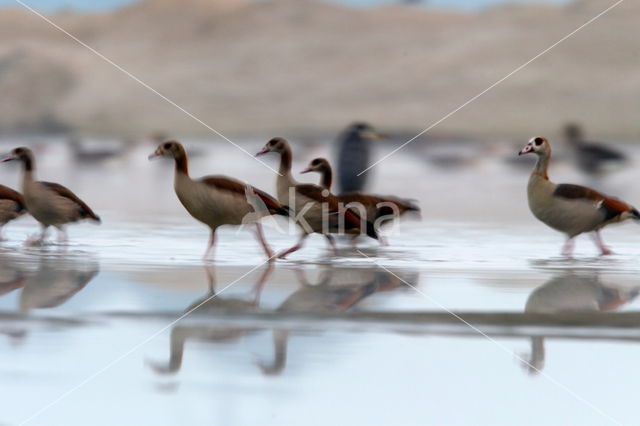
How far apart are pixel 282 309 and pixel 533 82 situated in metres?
34.2

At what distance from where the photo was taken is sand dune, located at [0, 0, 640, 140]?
122 ft

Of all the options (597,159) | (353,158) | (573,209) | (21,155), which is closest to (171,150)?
(21,155)

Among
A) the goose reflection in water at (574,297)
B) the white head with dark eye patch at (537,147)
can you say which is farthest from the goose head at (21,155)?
the goose reflection in water at (574,297)

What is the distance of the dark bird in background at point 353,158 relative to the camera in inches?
543

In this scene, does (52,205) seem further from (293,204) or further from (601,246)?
(601,246)

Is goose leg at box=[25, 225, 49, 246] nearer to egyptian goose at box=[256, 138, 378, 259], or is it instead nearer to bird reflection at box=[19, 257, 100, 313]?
bird reflection at box=[19, 257, 100, 313]

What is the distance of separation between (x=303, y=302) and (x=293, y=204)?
2607 mm

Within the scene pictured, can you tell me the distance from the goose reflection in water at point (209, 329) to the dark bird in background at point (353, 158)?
18.7 ft

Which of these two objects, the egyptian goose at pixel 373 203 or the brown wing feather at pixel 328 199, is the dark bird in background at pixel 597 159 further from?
→ the brown wing feather at pixel 328 199

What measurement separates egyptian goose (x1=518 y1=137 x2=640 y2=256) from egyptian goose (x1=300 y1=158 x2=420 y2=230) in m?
1.21

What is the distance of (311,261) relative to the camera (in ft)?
31.4

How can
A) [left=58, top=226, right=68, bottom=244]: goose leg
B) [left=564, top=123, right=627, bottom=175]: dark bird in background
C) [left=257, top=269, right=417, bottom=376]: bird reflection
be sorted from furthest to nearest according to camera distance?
[left=564, top=123, right=627, bottom=175]: dark bird in background, [left=58, top=226, right=68, bottom=244]: goose leg, [left=257, top=269, right=417, bottom=376]: bird reflection

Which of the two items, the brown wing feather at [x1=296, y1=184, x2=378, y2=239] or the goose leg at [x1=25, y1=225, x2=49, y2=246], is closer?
the brown wing feather at [x1=296, y1=184, x2=378, y2=239]

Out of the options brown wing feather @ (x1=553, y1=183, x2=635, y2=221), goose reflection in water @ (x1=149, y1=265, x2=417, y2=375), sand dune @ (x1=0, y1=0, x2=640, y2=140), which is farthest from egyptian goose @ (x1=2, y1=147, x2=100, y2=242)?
sand dune @ (x1=0, y1=0, x2=640, y2=140)
